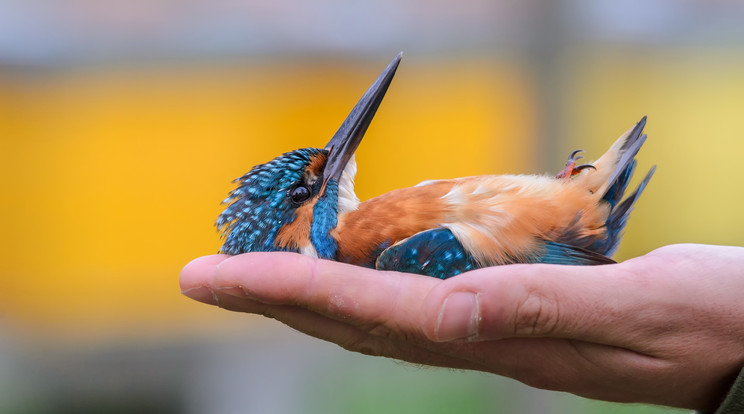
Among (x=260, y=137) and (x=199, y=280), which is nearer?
(x=199, y=280)

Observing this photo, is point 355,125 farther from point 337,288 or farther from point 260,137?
point 260,137

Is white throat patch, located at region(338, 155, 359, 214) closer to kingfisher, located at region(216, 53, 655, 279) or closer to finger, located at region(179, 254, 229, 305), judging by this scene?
kingfisher, located at region(216, 53, 655, 279)

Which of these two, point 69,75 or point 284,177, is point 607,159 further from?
point 69,75

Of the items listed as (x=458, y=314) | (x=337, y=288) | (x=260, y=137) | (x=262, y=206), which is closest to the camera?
(x=458, y=314)

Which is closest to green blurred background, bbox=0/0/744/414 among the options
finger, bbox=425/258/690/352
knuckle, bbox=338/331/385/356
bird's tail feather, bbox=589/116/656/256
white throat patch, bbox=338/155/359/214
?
white throat patch, bbox=338/155/359/214

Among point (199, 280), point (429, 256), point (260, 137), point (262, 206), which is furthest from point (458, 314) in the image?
point (260, 137)

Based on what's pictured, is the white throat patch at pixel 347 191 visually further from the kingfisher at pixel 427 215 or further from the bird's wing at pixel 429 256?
the bird's wing at pixel 429 256

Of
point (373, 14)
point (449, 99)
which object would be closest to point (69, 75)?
point (373, 14)
